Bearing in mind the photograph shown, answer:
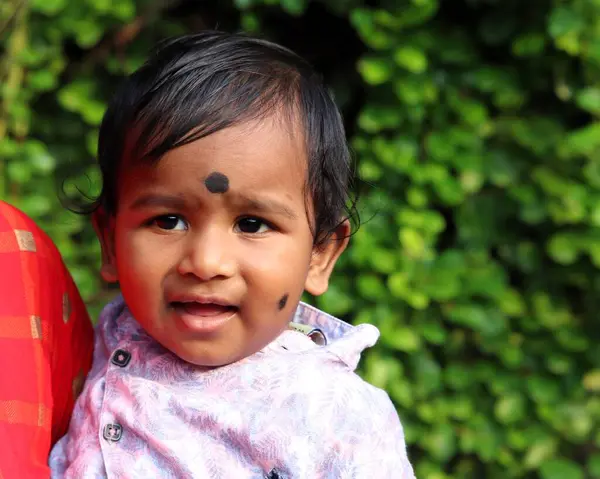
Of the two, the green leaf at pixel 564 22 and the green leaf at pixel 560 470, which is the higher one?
the green leaf at pixel 564 22

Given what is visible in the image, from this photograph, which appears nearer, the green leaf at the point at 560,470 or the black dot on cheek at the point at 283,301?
the black dot on cheek at the point at 283,301

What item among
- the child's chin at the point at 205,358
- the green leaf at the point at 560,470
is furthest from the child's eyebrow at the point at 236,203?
the green leaf at the point at 560,470

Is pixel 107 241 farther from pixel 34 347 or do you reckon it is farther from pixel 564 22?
pixel 564 22

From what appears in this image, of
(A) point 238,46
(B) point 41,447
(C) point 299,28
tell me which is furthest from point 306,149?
(C) point 299,28

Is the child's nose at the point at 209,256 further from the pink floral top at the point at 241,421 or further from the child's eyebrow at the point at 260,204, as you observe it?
the pink floral top at the point at 241,421

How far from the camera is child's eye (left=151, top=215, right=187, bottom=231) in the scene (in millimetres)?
1464

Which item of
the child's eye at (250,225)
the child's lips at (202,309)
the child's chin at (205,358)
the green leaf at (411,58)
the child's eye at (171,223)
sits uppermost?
the green leaf at (411,58)

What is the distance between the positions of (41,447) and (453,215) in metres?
1.68

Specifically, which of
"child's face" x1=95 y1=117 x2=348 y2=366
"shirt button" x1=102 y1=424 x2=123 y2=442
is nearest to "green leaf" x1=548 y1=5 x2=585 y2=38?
"child's face" x1=95 y1=117 x2=348 y2=366

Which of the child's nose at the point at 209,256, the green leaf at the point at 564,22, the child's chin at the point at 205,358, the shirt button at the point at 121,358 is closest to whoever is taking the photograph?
the child's nose at the point at 209,256

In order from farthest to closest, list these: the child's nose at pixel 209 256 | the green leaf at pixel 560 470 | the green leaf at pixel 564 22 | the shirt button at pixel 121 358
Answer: the green leaf at pixel 560 470
the green leaf at pixel 564 22
the shirt button at pixel 121 358
the child's nose at pixel 209 256

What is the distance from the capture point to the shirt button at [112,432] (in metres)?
1.52

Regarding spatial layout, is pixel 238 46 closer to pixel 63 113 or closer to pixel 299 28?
pixel 299 28

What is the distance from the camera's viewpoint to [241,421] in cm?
148
